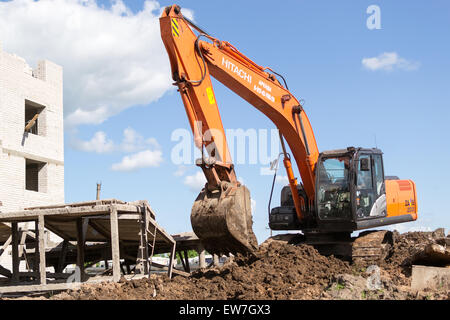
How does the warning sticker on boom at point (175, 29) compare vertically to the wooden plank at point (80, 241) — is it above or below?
above

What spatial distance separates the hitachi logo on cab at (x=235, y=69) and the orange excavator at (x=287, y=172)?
0.8 inches

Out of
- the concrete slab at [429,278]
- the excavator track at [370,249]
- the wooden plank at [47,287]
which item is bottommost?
the wooden plank at [47,287]

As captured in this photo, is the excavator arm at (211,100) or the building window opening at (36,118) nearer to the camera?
the excavator arm at (211,100)

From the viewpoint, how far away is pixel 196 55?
31.6 feet

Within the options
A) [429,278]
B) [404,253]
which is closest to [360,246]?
[404,253]

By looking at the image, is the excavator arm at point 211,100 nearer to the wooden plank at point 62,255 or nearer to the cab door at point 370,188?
the cab door at point 370,188

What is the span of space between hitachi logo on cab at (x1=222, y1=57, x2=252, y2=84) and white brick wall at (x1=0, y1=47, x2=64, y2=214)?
12.3 meters

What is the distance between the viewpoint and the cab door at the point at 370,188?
11.0 metres

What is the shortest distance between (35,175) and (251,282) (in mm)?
15745

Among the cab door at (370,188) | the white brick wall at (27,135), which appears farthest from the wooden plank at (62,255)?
the cab door at (370,188)

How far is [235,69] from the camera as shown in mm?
10453

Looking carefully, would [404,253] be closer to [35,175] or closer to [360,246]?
[360,246]

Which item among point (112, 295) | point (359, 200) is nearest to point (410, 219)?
point (359, 200)

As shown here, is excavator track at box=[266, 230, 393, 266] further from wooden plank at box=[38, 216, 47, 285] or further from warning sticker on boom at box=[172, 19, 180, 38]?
warning sticker on boom at box=[172, 19, 180, 38]
